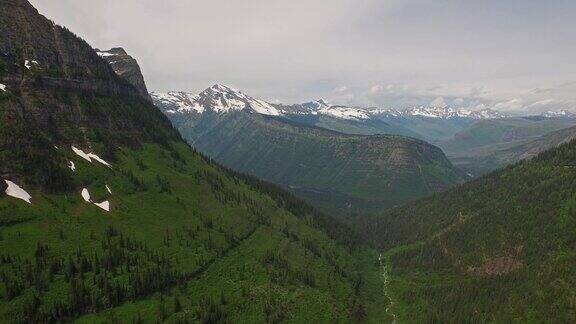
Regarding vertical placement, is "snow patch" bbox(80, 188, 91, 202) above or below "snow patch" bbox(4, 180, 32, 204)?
below

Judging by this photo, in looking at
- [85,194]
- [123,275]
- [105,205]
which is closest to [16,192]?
[85,194]

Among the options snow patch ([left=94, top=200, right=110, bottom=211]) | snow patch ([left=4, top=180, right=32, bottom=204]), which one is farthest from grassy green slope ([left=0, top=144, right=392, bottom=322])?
snow patch ([left=4, top=180, right=32, bottom=204])

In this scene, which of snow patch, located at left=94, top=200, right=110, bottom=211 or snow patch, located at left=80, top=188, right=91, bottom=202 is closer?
snow patch, located at left=80, top=188, right=91, bottom=202

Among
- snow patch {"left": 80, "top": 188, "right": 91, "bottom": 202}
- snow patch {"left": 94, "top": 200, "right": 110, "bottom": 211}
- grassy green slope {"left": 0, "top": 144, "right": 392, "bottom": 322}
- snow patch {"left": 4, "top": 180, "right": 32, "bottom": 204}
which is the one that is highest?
snow patch {"left": 4, "top": 180, "right": 32, "bottom": 204}

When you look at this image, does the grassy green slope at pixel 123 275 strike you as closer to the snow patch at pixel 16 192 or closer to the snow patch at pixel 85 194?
the snow patch at pixel 16 192

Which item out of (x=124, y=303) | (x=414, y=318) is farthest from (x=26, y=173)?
(x=414, y=318)

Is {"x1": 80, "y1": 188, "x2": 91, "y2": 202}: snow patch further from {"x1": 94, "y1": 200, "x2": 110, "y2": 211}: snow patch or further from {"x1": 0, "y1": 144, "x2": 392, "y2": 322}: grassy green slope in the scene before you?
{"x1": 94, "y1": 200, "x2": 110, "y2": 211}: snow patch

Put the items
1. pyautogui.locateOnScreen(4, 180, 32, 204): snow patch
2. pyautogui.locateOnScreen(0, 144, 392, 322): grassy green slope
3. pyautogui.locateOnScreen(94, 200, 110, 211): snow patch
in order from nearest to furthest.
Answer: pyautogui.locateOnScreen(0, 144, 392, 322): grassy green slope → pyautogui.locateOnScreen(4, 180, 32, 204): snow patch → pyautogui.locateOnScreen(94, 200, 110, 211): snow patch

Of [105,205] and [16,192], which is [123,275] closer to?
[105,205]
